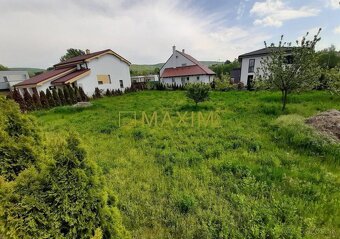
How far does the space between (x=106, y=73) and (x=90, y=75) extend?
251 centimetres

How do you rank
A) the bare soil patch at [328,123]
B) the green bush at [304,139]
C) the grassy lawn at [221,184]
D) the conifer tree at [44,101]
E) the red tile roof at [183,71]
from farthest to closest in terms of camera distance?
the red tile roof at [183,71], the conifer tree at [44,101], the bare soil patch at [328,123], the green bush at [304,139], the grassy lawn at [221,184]

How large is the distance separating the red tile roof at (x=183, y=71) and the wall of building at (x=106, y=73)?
920 centimetres

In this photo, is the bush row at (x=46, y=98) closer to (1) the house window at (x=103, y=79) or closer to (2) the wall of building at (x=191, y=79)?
(1) the house window at (x=103, y=79)

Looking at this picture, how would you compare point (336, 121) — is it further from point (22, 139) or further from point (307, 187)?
point (22, 139)

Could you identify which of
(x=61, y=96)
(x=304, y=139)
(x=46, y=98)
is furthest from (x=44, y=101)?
(x=304, y=139)

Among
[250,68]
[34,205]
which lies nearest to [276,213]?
[34,205]

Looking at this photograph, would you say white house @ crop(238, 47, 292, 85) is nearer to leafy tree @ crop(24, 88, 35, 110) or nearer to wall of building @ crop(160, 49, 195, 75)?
wall of building @ crop(160, 49, 195, 75)

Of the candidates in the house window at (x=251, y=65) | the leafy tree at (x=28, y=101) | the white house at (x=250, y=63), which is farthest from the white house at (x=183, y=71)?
the leafy tree at (x=28, y=101)

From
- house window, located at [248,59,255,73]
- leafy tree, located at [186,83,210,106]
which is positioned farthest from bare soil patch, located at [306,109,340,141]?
house window, located at [248,59,255,73]

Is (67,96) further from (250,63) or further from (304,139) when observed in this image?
(250,63)

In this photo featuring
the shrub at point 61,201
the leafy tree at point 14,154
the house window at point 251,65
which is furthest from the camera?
the house window at point 251,65

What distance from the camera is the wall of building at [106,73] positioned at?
21.5 meters

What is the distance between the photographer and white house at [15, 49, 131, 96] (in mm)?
→ 20500

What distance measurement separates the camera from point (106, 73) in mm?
23828
